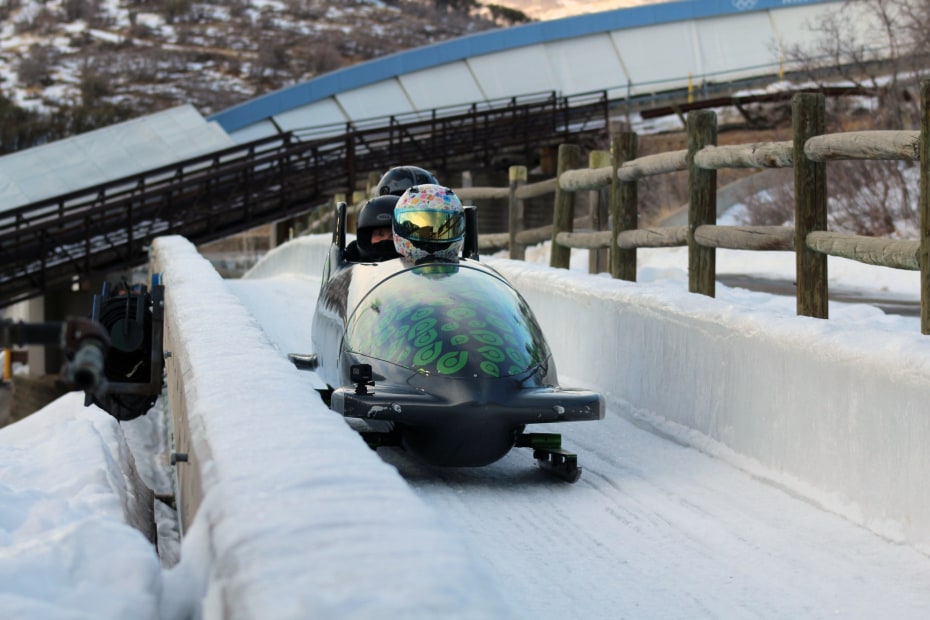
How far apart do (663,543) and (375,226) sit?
10.4ft

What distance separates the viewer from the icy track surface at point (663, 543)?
11.5 feet

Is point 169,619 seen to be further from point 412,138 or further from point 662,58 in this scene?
point 662,58

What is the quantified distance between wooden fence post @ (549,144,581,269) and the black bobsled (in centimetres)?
503

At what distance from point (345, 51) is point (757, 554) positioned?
305ft

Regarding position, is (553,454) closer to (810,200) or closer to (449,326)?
(449,326)

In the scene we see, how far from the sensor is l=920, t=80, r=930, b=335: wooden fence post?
4.81 meters

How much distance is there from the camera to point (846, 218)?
18.2 m

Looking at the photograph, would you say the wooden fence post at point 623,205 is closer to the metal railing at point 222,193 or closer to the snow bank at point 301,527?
the snow bank at point 301,527

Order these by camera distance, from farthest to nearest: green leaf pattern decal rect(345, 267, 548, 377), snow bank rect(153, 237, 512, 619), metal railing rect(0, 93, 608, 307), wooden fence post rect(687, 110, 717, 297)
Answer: metal railing rect(0, 93, 608, 307), wooden fence post rect(687, 110, 717, 297), green leaf pattern decal rect(345, 267, 548, 377), snow bank rect(153, 237, 512, 619)

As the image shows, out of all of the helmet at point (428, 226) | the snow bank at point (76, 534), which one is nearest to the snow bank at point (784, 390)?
the helmet at point (428, 226)

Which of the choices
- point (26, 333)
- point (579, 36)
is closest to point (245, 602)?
point (26, 333)

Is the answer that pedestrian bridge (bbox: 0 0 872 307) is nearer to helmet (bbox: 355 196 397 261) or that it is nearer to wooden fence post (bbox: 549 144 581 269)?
wooden fence post (bbox: 549 144 581 269)

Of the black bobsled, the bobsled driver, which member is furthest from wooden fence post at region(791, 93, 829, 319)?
the bobsled driver

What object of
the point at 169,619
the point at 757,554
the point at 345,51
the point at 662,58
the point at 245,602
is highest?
the point at 345,51
